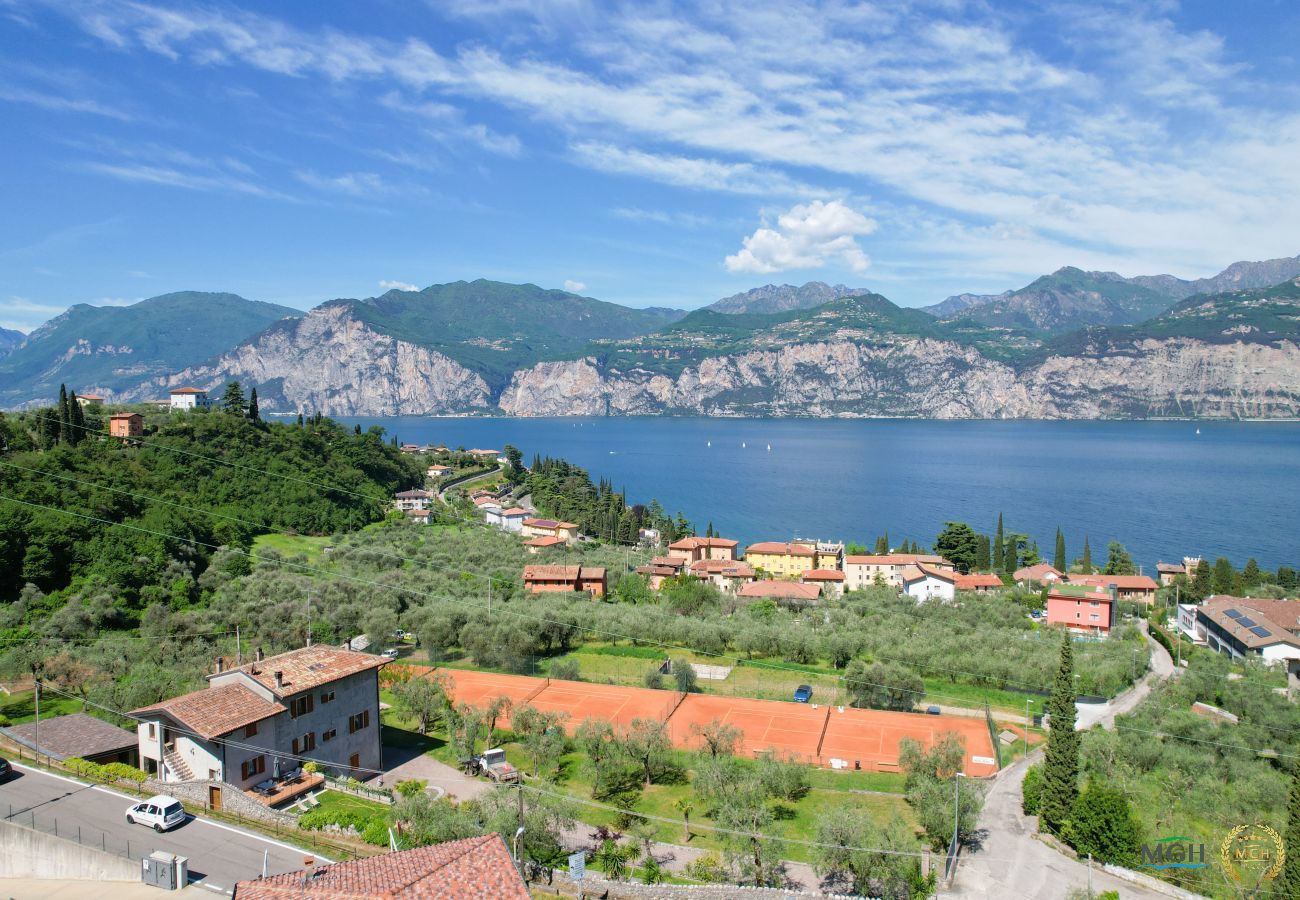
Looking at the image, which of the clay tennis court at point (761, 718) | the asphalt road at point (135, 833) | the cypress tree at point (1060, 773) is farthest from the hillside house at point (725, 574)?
the asphalt road at point (135, 833)

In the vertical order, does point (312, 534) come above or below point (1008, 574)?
above

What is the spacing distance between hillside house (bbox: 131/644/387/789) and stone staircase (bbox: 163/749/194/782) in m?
0.02

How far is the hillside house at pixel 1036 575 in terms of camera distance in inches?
1998

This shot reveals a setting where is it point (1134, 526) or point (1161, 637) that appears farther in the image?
point (1134, 526)

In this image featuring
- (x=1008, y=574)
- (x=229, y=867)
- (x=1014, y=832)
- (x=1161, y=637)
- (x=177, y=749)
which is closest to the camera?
(x=229, y=867)

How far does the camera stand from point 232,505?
45094 millimetres

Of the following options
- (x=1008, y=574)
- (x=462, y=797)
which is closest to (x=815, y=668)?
(x=462, y=797)

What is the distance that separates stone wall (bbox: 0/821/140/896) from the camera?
41.2ft

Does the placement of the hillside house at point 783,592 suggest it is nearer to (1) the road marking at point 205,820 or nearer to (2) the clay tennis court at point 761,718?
(2) the clay tennis court at point 761,718

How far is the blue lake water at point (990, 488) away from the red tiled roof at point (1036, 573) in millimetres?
15719

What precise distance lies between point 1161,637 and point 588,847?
3330 centimetres

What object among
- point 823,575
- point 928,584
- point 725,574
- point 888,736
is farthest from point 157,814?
point 823,575

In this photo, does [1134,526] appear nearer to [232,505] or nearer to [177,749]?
[232,505]

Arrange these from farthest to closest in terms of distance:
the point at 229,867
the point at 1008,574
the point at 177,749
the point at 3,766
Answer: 1. the point at 1008,574
2. the point at 177,749
3. the point at 3,766
4. the point at 229,867
